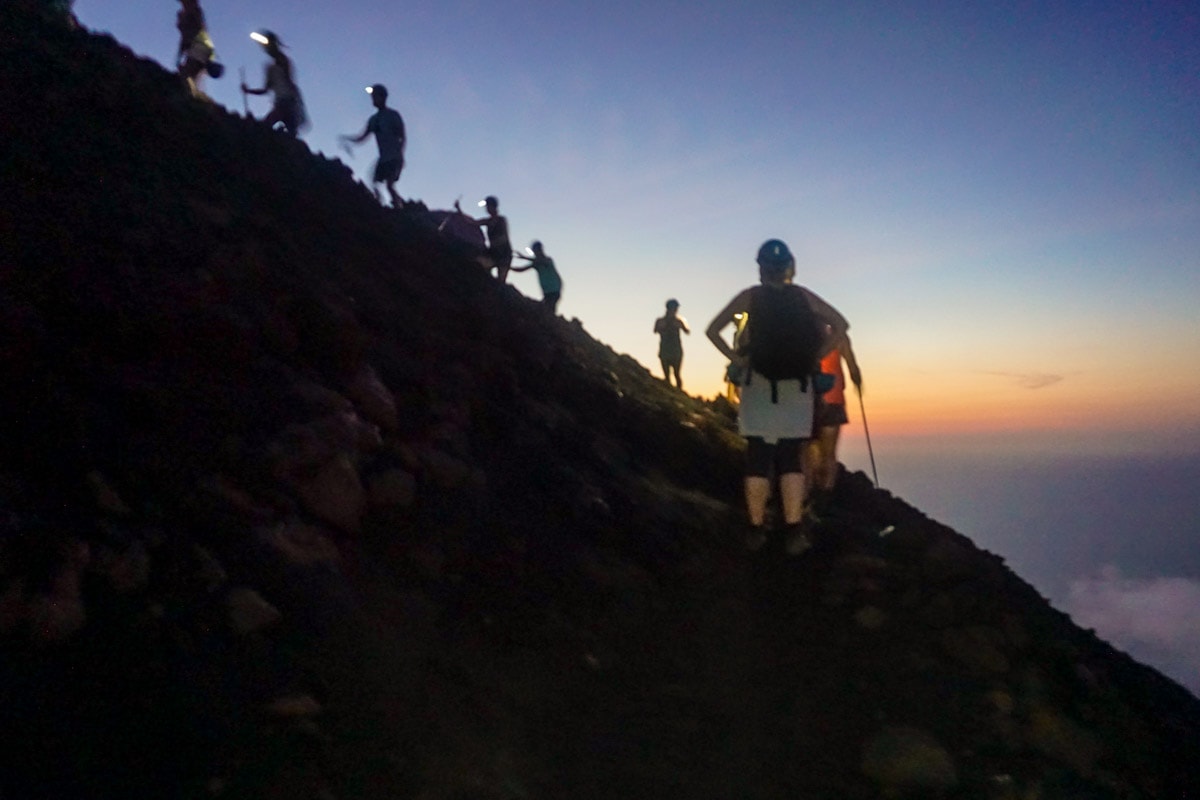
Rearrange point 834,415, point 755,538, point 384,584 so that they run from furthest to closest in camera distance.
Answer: point 834,415 → point 755,538 → point 384,584

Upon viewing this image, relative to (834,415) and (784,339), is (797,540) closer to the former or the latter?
(834,415)

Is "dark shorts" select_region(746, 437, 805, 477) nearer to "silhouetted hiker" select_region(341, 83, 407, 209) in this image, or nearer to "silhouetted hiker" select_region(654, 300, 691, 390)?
"silhouetted hiker" select_region(341, 83, 407, 209)

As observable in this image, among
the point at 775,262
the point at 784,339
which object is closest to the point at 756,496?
the point at 784,339

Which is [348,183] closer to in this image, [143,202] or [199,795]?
[143,202]

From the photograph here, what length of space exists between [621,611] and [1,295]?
4.22 meters

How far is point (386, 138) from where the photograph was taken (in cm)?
1149

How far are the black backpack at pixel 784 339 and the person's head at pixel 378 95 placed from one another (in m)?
6.98

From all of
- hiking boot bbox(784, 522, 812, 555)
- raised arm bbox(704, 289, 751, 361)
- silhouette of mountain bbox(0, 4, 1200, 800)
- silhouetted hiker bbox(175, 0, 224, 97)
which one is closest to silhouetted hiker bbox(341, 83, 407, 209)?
silhouetted hiker bbox(175, 0, 224, 97)

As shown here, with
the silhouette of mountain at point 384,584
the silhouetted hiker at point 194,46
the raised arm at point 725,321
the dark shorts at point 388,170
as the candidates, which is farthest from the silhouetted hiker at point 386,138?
the raised arm at point 725,321

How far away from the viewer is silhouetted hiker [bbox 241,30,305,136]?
11.1 meters

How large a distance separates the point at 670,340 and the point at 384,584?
503 inches

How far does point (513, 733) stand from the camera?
446 centimetres

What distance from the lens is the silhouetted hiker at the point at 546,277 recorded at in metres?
14.5

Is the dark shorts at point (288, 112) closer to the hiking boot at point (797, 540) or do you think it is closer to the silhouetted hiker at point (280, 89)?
the silhouetted hiker at point (280, 89)
